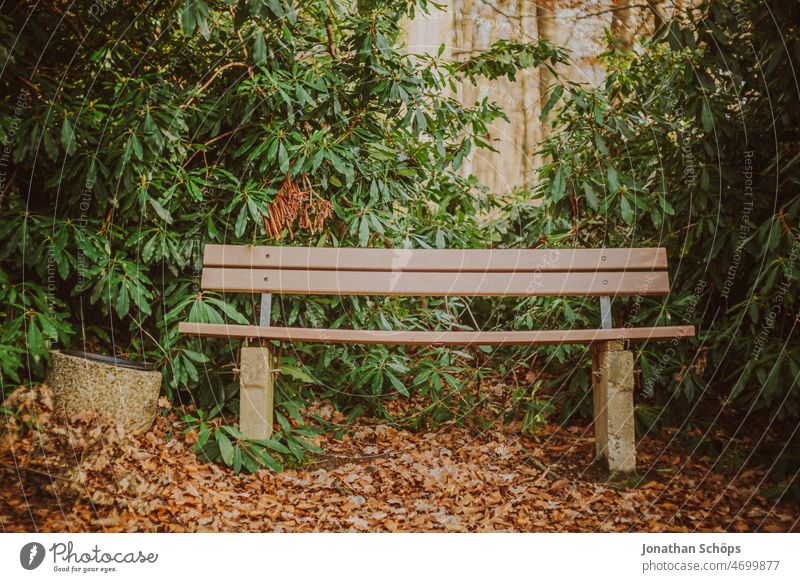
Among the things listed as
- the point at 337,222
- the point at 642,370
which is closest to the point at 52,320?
the point at 337,222

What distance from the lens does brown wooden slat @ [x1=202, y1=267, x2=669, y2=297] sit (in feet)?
7.85

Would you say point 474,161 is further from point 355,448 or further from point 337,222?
point 355,448

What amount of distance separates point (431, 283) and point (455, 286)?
0.35 ft

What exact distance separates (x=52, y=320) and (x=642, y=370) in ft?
8.18

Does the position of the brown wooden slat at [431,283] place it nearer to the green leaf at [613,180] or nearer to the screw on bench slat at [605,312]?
the screw on bench slat at [605,312]

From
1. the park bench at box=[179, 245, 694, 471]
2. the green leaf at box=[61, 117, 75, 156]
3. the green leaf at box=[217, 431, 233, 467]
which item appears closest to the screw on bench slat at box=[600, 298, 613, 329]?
the park bench at box=[179, 245, 694, 471]

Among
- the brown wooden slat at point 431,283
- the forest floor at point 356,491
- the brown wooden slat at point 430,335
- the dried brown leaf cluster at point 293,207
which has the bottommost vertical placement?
the forest floor at point 356,491

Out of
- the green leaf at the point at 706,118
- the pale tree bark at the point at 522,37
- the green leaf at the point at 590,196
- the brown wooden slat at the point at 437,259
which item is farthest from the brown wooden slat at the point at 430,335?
the pale tree bark at the point at 522,37

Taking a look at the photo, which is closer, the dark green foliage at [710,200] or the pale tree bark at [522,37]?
the dark green foliage at [710,200]

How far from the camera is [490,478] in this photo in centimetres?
226

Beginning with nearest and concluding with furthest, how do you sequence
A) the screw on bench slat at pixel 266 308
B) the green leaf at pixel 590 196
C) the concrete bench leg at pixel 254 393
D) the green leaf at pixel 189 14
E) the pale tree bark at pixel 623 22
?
the green leaf at pixel 189 14 → the concrete bench leg at pixel 254 393 → the screw on bench slat at pixel 266 308 → the green leaf at pixel 590 196 → the pale tree bark at pixel 623 22

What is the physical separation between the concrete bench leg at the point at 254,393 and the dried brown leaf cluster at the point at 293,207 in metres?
0.50

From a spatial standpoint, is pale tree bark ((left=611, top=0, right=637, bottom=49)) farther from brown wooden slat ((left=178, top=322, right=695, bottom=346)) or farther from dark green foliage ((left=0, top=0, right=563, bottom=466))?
brown wooden slat ((left=178, top=322, right=695, bottom=346))

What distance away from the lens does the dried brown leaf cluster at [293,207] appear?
248 centimetres
